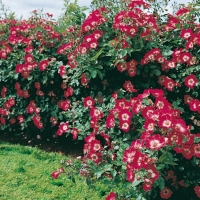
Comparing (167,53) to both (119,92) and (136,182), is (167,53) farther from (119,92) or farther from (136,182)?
(136,182)

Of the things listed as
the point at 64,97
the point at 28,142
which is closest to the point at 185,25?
the point at 64,97

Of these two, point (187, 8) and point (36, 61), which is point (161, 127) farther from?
point (36, 61)

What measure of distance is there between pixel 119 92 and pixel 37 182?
1106 millimetres

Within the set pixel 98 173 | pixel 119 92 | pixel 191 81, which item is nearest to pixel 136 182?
pixel 98 173

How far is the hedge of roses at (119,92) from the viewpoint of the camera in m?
2.97

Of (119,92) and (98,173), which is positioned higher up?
(119,92)

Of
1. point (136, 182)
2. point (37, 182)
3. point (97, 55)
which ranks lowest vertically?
point (37, 182)

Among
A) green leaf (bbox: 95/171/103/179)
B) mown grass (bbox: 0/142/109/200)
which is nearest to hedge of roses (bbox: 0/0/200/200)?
green leaf (bbox: 95/171/103/179)

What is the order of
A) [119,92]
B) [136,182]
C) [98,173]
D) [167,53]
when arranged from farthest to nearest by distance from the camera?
[167,53]
[119,92]
[98,173]
[136,182]

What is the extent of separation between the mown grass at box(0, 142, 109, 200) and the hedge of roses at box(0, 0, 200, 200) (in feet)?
0.98

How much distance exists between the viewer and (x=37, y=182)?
380 centimetres

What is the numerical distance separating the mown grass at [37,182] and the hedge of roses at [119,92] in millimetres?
300

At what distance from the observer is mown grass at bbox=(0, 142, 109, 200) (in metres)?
3.54

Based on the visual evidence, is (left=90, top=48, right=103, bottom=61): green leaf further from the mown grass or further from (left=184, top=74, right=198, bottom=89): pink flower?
the mown grass
